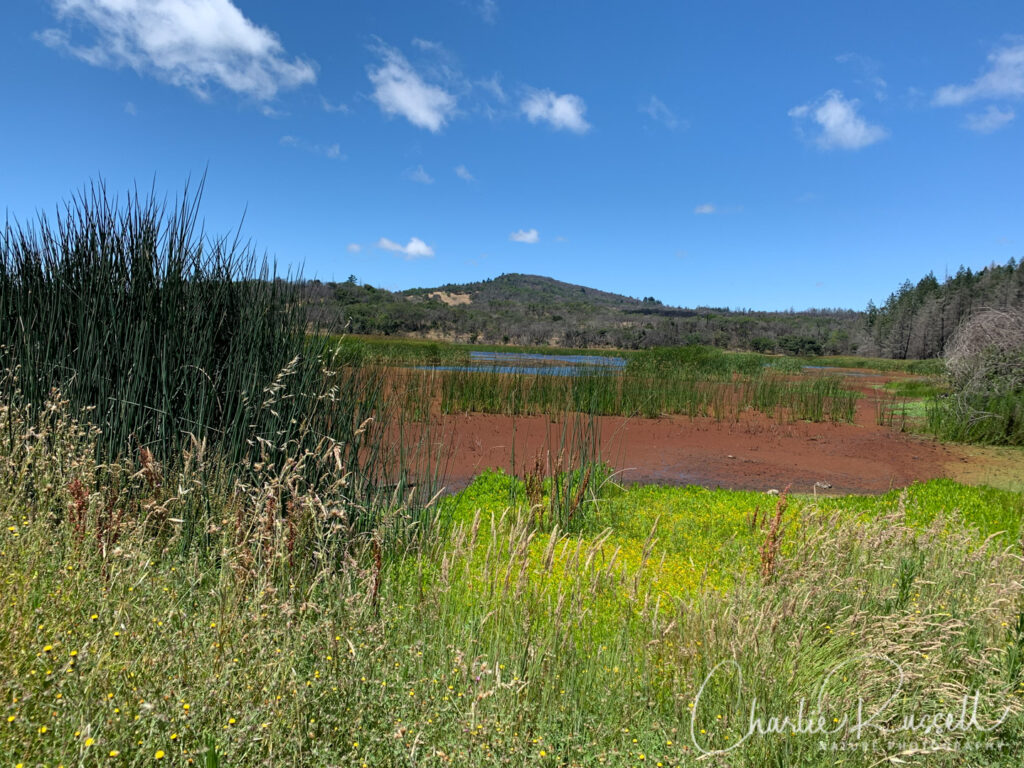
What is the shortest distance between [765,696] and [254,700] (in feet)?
6.39

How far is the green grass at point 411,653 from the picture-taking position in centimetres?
181

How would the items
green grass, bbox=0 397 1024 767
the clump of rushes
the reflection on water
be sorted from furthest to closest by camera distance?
the reflection on water → the clump of rushes → green grass, bbox=0 397 1024 767

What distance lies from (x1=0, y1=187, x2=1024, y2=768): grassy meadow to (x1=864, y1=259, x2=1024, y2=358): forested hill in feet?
154

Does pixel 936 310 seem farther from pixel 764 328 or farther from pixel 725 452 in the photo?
pixel 725 452

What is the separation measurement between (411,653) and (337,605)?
1.53 ft

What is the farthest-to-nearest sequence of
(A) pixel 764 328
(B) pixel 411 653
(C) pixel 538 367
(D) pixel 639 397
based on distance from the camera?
(A) pixel 764 328
(C) pixel 538 367
(D) pixel 639 397
(B) pixel 411 653

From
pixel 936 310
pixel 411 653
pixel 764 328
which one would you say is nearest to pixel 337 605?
pixel 411 653

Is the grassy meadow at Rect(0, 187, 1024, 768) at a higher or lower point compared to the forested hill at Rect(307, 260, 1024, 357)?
lower

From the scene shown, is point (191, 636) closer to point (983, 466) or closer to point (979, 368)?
point (983, 466)

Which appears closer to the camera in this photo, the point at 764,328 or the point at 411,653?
the point at 411,653

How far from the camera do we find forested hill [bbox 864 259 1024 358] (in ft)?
148

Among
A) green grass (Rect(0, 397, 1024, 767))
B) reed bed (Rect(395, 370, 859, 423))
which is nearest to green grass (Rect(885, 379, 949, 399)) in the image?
reed bed (Rect(395, 370, 859, 423))

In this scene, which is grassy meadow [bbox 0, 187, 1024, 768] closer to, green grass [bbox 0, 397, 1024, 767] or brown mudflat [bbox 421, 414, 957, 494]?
green grass [bbox 0, 397, 1024, 767]

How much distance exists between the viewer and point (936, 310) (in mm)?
47281
